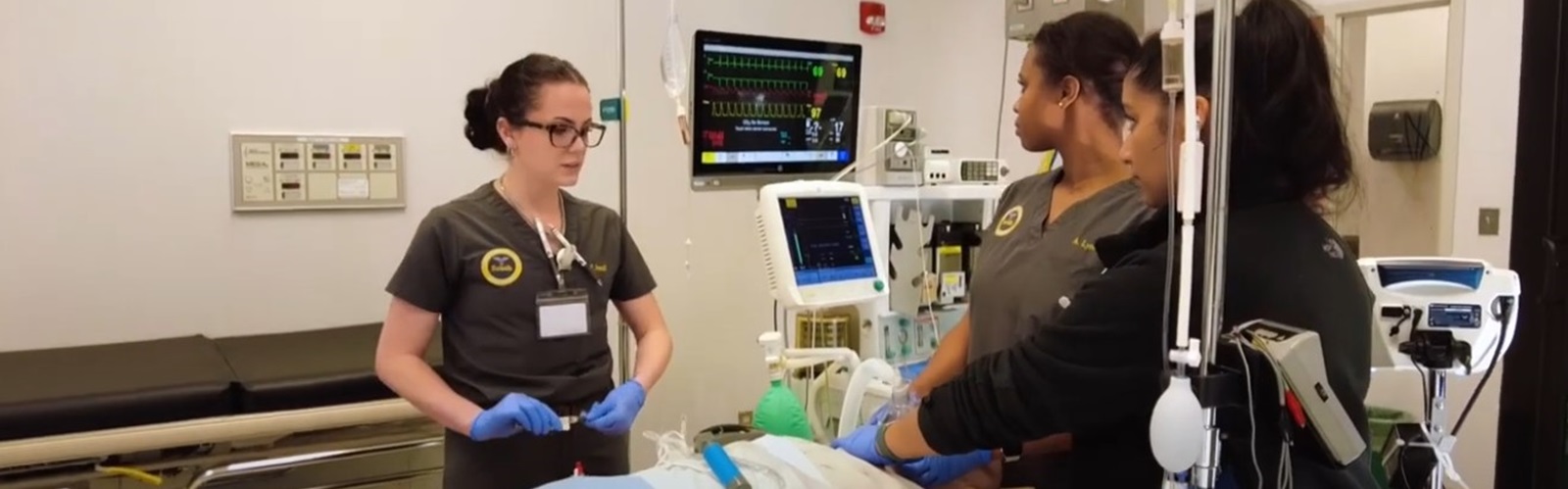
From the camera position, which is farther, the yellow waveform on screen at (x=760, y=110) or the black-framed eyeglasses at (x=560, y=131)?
the yellow waveform on screen at (x=760, y=110)

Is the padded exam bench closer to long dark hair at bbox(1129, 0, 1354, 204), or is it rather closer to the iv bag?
the iv bag

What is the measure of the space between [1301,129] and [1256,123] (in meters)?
0.05

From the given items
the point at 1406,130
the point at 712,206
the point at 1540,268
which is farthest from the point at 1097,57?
the point at 1406,130

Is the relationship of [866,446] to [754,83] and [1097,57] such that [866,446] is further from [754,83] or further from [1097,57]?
[754,83]

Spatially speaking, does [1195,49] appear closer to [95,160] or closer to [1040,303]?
[1040,303]

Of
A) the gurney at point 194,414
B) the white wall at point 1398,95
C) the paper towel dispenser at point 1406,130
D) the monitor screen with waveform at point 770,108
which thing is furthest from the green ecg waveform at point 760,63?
the white wall at point 1398,95

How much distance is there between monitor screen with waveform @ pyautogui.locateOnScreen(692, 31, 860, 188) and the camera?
2600mm

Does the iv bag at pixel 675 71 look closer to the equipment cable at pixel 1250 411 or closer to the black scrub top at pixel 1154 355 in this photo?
the black scrub top at pixel 1154 355

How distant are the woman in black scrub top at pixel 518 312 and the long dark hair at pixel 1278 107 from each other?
1.11m

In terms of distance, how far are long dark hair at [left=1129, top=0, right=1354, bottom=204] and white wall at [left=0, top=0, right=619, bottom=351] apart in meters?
2.67

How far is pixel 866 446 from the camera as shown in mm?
1451

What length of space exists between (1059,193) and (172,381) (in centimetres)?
190

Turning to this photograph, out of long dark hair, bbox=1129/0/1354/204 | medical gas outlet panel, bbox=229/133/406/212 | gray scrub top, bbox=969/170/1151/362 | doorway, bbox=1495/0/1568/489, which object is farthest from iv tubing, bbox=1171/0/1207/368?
medical gas outlet panel, bbox=229/133/406/212

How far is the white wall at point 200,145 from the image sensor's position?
282 cm
